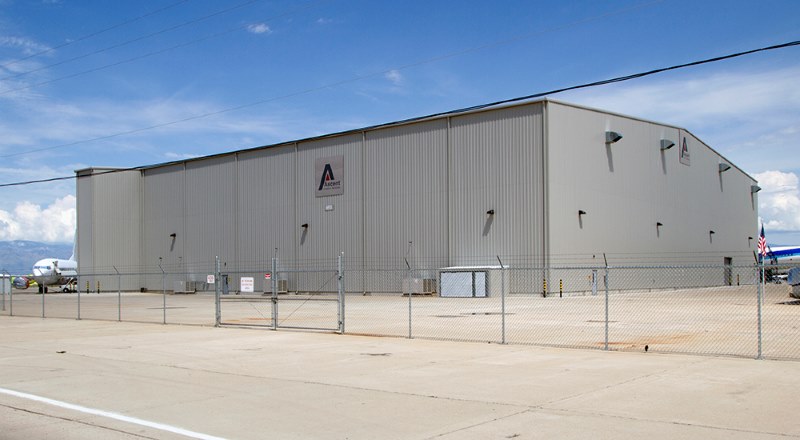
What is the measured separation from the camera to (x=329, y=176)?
5641 centimetres

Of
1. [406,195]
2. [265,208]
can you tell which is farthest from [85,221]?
[406,195]

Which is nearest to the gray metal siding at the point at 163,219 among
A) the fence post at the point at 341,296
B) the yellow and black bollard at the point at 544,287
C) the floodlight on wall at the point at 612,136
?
the yellow and black bollard at the point at 544,287

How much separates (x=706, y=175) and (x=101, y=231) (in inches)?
2136

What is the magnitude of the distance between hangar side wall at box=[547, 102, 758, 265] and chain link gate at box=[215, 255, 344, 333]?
14961 mm

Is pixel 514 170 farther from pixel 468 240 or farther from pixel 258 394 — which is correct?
pixel 258 394

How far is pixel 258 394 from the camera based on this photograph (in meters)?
11.6

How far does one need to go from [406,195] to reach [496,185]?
697 cm

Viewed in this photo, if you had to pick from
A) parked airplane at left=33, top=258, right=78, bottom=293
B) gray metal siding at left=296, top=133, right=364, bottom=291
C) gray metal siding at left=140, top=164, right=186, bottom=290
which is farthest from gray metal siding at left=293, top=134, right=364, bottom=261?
parked airplane at left=33, top=258, right=78, bottom=293

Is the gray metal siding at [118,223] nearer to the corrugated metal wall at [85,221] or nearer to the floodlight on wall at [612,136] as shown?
the corrugated metal wall at [85,221]

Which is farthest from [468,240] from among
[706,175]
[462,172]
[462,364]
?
[462,364]

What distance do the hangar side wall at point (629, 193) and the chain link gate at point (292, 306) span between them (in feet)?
49.1

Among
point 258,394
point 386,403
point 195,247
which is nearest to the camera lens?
point 386,403

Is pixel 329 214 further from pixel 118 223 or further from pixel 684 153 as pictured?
pixel 684 153

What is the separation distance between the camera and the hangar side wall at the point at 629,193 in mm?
47094
